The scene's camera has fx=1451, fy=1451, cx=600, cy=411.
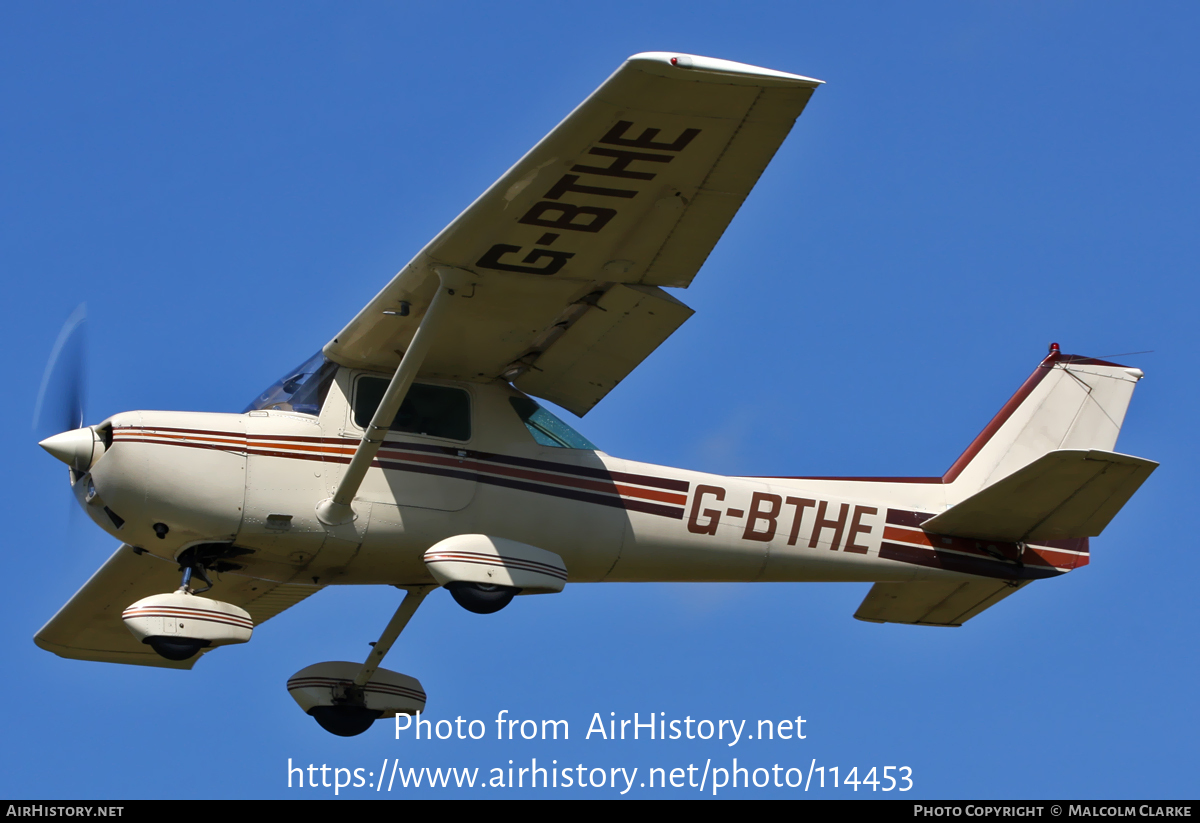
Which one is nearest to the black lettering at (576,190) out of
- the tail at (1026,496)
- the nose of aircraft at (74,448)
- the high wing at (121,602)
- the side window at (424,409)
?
the side window at (424,409)

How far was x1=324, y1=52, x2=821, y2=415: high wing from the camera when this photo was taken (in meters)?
8.74

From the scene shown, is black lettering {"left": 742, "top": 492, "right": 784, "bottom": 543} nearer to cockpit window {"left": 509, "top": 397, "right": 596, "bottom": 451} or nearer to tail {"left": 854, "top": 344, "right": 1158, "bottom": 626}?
tail {"left": 854, "top": 344, "right": 1158, "bottom": 626}

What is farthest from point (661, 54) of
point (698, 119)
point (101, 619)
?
point (101, 619)

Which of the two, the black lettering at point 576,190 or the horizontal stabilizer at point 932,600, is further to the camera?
the horizontal stabilizer at point 932,600

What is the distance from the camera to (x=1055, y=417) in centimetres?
1309

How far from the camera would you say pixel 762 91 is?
28.5 feet

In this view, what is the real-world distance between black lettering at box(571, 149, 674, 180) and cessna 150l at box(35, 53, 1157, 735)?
0.01 m

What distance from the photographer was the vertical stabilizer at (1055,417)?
13.0m

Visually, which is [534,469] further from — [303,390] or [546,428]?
[303,390]

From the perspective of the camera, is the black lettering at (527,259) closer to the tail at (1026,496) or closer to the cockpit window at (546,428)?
the cockpit window at (546,428)

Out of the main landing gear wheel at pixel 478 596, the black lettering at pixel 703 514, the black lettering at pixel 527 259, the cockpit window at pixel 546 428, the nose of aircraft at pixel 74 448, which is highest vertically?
the black lettering at pixel 527 259

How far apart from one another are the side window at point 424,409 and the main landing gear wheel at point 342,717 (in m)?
2.60

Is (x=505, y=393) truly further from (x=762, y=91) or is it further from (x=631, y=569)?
→ (x=762, y=91)
